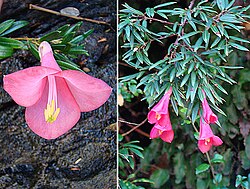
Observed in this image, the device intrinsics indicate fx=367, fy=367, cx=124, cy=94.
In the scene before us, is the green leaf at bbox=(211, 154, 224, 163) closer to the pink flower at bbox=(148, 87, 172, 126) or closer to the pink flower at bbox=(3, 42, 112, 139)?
the pink flower at bbox=(148, 87, 172, 126)

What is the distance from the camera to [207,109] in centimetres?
60

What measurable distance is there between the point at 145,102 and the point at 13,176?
288 millimetres

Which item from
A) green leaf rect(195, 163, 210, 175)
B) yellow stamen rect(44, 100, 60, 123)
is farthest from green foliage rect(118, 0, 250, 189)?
yellow stamen rect(44, 100, 60, 123)

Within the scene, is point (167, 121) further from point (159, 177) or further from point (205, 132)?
point (159, 177)

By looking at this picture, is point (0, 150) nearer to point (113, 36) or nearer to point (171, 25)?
point (113, 36)

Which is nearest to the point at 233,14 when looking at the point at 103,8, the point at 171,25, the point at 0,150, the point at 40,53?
the point at 171,25

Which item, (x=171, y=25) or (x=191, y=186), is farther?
(x=191, y=186)

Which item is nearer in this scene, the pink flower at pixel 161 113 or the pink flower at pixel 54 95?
the pink flower at pixel 54 95

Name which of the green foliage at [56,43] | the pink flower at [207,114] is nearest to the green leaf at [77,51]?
the green foliage at [56,43]

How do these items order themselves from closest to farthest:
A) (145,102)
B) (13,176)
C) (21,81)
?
(21,81)
(13,176)
(145,102)

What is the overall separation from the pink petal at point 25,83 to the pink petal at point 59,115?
37 millimetres

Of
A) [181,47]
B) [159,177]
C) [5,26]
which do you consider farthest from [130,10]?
[159,177]

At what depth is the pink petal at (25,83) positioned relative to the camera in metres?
0.41

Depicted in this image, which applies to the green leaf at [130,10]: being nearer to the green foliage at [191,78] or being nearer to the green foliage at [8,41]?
the green foliage at [191,78]
